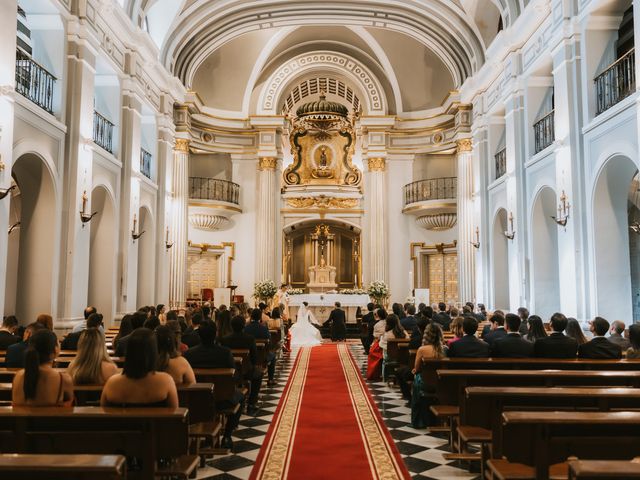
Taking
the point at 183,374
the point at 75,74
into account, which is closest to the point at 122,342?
the point at 183,374

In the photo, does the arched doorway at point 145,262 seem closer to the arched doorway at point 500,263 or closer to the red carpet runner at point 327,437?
the red carpet runner at point 327,437

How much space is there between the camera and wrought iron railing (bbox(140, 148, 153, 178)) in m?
16.3

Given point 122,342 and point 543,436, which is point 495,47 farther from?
point 543,436

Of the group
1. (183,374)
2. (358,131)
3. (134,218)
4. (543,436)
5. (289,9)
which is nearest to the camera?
(543,436)

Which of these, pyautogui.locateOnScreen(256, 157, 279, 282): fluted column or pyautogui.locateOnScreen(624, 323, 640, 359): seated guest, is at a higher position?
pyautogui.locateOnScreen(256, 157, 279, 282): fluted column

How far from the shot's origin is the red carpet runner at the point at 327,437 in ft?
16.5

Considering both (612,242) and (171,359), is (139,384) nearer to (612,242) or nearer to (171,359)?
(171,359)

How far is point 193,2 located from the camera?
17172 millimetres

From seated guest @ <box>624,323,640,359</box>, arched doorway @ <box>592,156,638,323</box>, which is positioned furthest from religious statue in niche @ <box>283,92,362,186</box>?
seated guest @ <box>624,323,640,359</box>

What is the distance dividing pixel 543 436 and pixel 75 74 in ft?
34.8

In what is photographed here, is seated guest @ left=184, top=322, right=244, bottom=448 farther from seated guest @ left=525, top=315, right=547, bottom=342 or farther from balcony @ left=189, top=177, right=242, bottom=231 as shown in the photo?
balcony @ left=189, top=177, right=242, bottom=231

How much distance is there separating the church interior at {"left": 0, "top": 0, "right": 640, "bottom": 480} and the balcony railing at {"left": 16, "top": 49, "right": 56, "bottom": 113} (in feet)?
0.21

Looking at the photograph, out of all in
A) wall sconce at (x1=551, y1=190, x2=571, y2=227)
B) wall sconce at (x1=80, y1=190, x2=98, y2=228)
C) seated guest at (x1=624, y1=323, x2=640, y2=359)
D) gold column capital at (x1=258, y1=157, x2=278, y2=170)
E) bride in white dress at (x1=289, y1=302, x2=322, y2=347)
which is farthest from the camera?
gold column capital at (x1=258, y1=157, x2=278, y2=170)

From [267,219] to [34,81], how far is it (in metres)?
12.2
